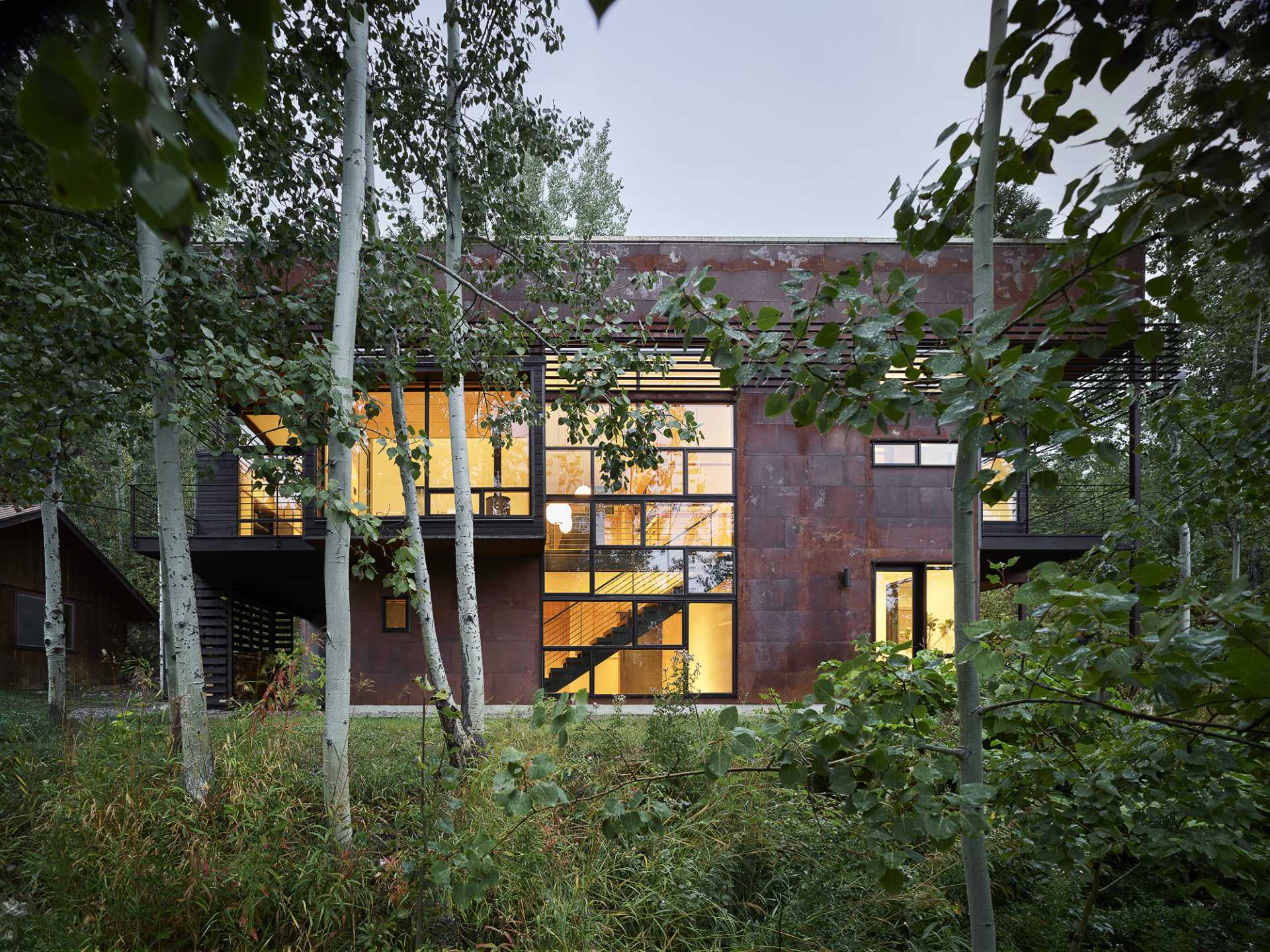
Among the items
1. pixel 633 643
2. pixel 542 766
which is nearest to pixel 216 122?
pixel 542 766

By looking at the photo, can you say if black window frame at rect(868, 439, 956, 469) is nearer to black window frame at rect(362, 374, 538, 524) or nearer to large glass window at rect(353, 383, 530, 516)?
black window frame at rect(362, 374, 538, 524)

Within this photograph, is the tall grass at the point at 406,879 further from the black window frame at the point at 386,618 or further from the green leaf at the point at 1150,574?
the black window frame at the point at 386,618

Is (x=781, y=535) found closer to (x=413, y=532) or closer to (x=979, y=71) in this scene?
(x=413, y=532)

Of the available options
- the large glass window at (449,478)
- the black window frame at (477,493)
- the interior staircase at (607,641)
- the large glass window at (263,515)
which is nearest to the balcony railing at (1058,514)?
the interior staircase at (607,641)

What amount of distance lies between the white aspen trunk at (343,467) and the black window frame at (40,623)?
43.0ft

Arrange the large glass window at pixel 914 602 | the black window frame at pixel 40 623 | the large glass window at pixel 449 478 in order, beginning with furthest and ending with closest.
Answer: the black window frame at pixel 40 623, the large glass window at pixel 914 602, the large glass window at pixel 449 478

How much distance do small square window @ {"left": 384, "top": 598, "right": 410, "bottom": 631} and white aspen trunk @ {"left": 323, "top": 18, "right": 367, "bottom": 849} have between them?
7.42 meters

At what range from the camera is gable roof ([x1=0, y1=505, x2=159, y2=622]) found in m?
13.0

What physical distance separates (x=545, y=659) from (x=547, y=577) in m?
1.39

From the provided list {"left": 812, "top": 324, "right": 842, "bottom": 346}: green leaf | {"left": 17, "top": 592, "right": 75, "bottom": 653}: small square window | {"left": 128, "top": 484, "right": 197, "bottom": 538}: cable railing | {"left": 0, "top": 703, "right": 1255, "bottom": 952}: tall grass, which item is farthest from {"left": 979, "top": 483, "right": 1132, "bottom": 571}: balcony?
{"left": 17, "top": 592, "right": 75, "bottom": 653}: small square window

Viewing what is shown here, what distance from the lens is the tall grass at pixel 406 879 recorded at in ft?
9.28

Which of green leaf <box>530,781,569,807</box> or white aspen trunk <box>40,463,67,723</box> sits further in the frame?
white aspen trunk <box>40,463,67,723</box>

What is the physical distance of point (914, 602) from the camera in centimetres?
1147

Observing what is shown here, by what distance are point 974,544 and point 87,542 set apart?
2012 cm
